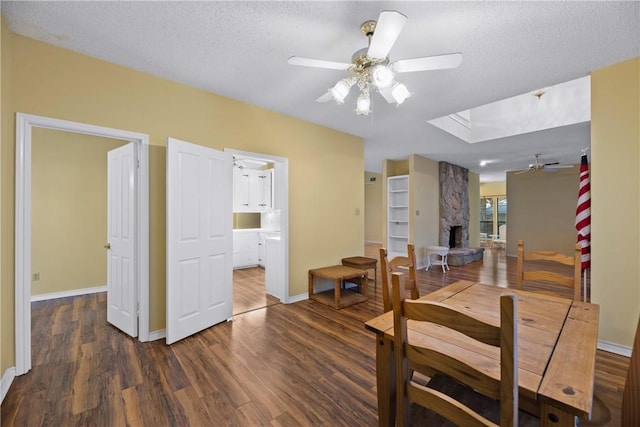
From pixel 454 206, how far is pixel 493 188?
5.60 meters

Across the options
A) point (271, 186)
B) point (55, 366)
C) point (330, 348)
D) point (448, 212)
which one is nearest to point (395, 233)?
point (448, 212)

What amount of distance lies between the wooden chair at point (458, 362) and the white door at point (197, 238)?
2.37 meters

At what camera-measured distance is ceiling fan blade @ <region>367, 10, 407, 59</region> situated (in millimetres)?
1429

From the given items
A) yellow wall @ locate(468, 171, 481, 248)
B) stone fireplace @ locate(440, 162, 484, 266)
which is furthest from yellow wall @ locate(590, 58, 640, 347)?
yellow wall @ locate(468, 171, 481, 248)

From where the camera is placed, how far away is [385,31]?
1.54m

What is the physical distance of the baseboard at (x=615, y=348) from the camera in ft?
7.70

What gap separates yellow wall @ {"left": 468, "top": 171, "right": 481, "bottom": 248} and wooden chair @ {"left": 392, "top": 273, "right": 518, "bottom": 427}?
29.9 feet

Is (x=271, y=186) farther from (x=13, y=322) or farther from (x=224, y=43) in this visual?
(x=13, y=322)

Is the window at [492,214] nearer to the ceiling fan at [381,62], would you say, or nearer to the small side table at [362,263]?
the small side table at [362,263]

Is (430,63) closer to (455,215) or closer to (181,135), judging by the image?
(181,135)

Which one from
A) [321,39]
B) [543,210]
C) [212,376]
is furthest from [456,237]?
[212,376]

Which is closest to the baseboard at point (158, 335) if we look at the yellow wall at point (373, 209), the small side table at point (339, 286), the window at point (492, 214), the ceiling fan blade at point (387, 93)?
the small side table at point (339, 286)

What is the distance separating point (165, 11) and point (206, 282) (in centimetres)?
243

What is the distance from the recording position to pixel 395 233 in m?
7.06
